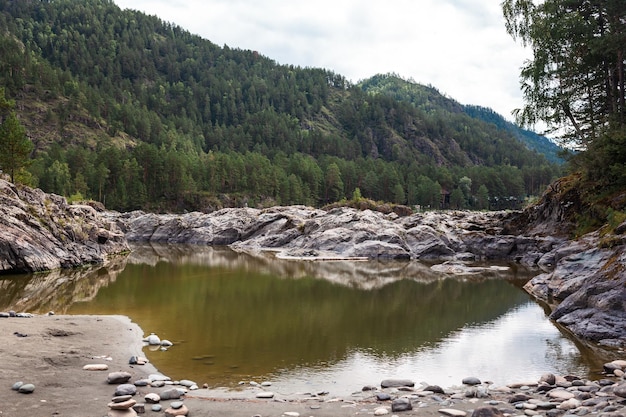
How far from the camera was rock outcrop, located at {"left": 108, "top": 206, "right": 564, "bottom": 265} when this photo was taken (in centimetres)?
5850

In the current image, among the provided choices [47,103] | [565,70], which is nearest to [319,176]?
[47,103]

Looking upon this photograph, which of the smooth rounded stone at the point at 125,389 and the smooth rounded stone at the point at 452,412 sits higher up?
the smooth rounded stone at the point at 452,412

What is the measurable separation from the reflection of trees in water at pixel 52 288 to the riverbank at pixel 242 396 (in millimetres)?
11580

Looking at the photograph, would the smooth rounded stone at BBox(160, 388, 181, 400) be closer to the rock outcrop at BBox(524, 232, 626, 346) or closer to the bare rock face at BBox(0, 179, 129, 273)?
the rock outcrop at BBox(524, 232, 626, 346)

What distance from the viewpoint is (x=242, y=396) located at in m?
13.2

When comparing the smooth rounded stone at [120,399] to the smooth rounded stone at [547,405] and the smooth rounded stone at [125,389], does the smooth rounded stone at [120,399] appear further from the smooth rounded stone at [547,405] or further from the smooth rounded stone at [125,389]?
the smooth rounded stone at [547,405]

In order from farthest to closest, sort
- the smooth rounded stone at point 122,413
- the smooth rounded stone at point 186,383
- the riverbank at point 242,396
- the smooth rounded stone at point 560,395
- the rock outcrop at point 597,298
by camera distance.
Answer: the rock outcrop at point 597,298 → the smooth rounded stone at point 186,383 → the smooth rounded stone at point 560,395 → the riverbank at point 242,396 → the smooth rounded stone at point 122,413

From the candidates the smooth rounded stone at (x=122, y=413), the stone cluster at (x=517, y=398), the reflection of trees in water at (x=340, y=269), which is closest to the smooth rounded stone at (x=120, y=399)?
the smooth rounded stone at (x=122, y=413)

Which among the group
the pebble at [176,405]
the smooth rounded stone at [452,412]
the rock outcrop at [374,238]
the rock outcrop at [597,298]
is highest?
the rock outcrop at [374,238]

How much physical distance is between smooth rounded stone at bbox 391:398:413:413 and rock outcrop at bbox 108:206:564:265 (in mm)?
44067

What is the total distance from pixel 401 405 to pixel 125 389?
677cm

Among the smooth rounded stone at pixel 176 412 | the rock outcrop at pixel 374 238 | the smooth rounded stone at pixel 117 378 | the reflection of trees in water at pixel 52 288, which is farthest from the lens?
the rock outcrop at pixel 374 238

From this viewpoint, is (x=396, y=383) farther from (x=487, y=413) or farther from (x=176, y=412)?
(x=176, y=412)

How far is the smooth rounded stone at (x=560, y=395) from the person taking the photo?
483 inches
